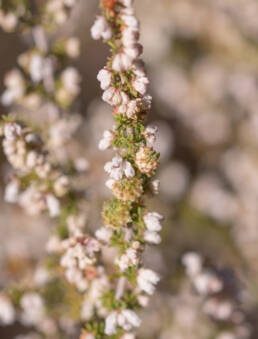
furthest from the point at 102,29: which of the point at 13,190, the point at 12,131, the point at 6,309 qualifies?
the point at 6,309

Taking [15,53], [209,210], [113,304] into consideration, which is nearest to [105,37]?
[113,304]

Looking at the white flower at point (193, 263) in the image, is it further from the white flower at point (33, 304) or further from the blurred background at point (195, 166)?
the white flower at point (33, 304)

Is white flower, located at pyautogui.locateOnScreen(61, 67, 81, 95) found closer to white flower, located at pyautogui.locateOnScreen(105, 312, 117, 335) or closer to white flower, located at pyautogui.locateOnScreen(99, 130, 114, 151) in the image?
white flower, located at pyautogui.locateOnScreen(99, 130, 114, 151)

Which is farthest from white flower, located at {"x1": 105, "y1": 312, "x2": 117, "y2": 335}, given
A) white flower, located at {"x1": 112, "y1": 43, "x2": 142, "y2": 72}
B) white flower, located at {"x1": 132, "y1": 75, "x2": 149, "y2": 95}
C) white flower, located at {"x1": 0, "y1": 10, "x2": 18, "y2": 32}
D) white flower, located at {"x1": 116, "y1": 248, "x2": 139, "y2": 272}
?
white flower, located at {"x1": 0, "y1": 10, "x2": 18, "y2": 32}

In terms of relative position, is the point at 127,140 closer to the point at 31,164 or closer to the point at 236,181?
the point at 31,164

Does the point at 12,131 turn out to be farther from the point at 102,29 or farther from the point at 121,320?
the point at 121,320
